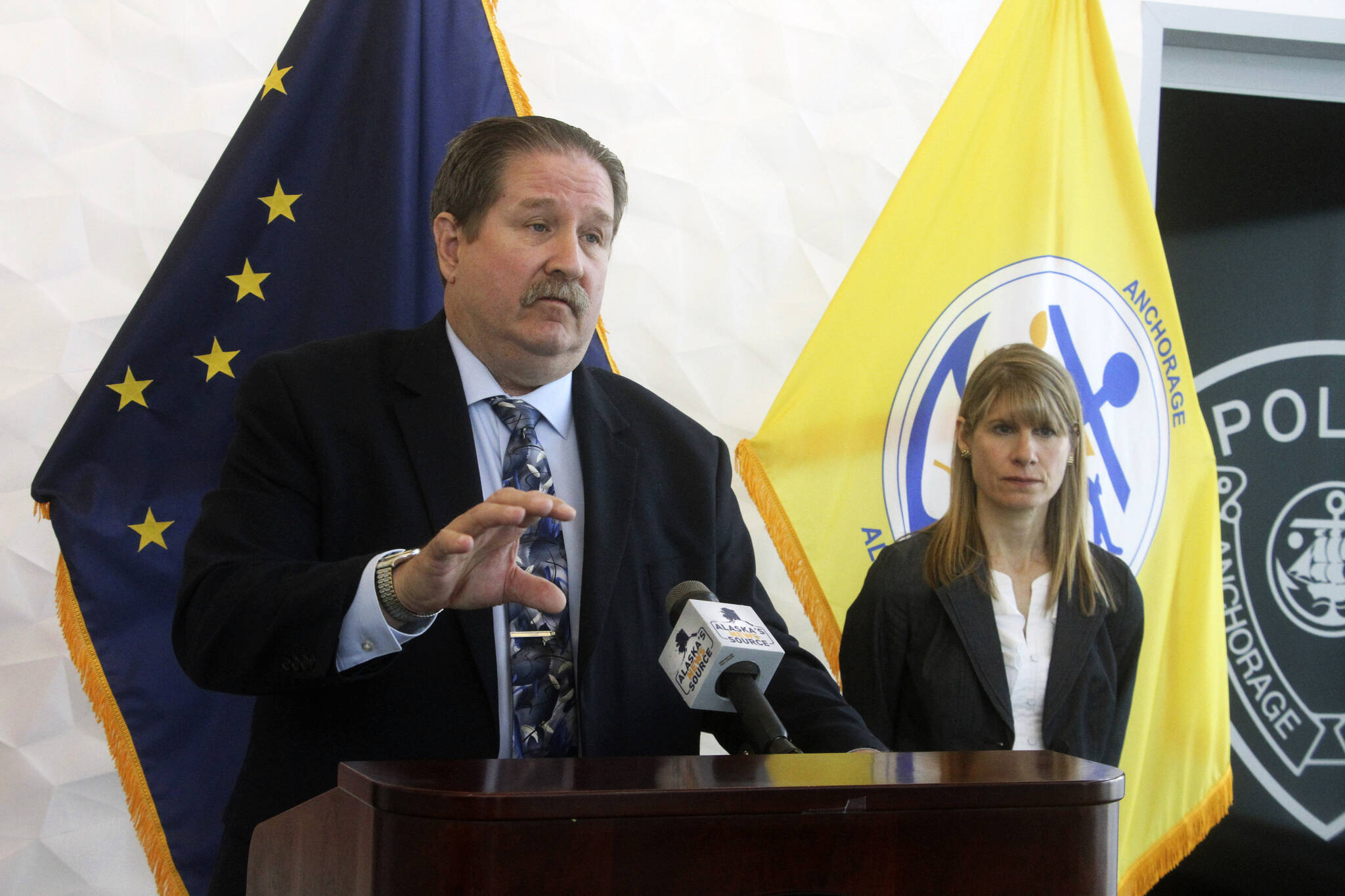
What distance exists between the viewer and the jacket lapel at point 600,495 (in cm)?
136

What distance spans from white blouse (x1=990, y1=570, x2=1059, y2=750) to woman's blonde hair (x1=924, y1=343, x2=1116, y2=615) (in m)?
0.04

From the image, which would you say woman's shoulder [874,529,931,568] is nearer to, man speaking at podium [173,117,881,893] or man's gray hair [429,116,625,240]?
man speaking at podium [173,117,881,893]

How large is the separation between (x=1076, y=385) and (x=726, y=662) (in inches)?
74.7

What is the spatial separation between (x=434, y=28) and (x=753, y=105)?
1014 millimetres

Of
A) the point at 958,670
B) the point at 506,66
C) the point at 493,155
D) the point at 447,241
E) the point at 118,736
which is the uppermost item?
the point at 506,66

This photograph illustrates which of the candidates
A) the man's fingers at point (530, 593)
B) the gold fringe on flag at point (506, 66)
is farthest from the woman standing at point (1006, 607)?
the man's fingers at point (530, 593)

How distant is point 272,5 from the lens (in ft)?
8.79

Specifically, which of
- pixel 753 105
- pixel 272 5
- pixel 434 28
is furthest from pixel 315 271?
pixel 753 105

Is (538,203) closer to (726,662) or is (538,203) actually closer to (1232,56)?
(726,662)

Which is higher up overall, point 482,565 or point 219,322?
point 219,322

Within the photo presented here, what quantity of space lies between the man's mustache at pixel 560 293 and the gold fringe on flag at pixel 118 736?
112 centimetres

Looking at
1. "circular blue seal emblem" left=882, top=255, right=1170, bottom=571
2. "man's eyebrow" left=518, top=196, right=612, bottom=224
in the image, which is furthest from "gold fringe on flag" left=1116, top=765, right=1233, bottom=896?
"man's eyebrow" left=518, top=196, right=612, bottom=224

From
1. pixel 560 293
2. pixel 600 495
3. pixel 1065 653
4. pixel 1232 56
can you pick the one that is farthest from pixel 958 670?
pixel 1232 56

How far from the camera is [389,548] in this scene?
54.6 inches
